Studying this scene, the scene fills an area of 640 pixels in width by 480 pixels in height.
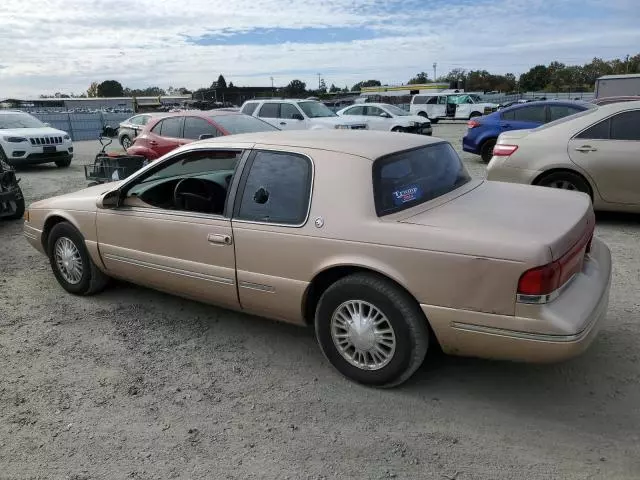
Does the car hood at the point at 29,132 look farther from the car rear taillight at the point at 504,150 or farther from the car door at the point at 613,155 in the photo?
the car door at the point at 613,155

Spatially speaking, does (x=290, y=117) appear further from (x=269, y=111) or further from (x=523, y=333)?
(x=523, y=333)

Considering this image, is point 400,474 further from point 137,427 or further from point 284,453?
point 137,427

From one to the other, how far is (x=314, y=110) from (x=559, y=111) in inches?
271

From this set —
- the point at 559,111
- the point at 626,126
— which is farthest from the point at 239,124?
the point at 559,111

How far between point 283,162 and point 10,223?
640 centimetres

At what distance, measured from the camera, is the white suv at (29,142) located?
1370 centimetres

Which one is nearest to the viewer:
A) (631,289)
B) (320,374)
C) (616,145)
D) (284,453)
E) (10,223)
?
(284,453)

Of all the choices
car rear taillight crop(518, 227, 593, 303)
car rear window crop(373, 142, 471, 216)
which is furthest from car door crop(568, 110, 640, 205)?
car rear taillight crop(518, 227, 593, 303)

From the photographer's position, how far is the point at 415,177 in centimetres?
351

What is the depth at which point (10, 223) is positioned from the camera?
26.8 ft

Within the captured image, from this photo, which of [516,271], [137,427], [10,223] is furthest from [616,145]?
[10,223]

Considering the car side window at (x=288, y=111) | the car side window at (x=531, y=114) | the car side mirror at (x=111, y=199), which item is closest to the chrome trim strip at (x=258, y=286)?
the car side mirror at (x=111, y=199)

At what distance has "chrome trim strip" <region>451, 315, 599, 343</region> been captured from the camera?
2.69 m

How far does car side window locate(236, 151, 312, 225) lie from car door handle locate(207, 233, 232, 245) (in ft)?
0.55
